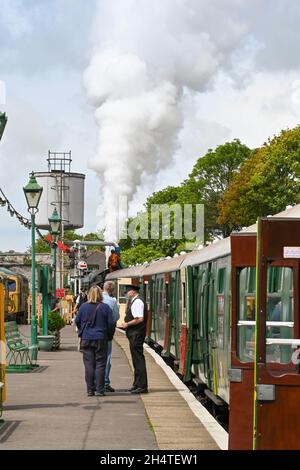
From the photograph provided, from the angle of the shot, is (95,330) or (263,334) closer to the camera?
(263,334)

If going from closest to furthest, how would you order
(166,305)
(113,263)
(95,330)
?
(95,330), (166,305), (113,263)

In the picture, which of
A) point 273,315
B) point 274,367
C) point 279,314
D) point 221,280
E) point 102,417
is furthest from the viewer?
point 221,280

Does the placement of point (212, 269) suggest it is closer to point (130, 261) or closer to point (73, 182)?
point (73, 182)

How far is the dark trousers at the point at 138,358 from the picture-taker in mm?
18219

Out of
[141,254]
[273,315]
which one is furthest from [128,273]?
[141,254]

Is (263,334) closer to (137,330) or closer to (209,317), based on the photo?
(209,317)

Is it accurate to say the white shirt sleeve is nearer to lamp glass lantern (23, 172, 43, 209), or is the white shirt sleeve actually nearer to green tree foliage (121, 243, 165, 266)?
lamp glass lantern (23, 172, 43, 209)

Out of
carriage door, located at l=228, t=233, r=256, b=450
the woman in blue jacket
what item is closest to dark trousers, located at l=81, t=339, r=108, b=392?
the woman in blue jacket

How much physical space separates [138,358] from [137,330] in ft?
1.39

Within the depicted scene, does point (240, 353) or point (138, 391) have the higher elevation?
point (240, 353)

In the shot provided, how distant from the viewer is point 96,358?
17.5 m

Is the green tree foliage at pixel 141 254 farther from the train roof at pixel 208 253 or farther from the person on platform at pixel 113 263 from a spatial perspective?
the train roof at pixel 208 253

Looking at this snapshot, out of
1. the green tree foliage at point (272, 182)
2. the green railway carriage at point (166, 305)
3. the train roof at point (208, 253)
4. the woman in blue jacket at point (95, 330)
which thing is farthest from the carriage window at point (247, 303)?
the green tree foliage at point (272, 182)

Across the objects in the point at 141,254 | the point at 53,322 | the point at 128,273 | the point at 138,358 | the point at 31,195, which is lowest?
the point at 138,358
